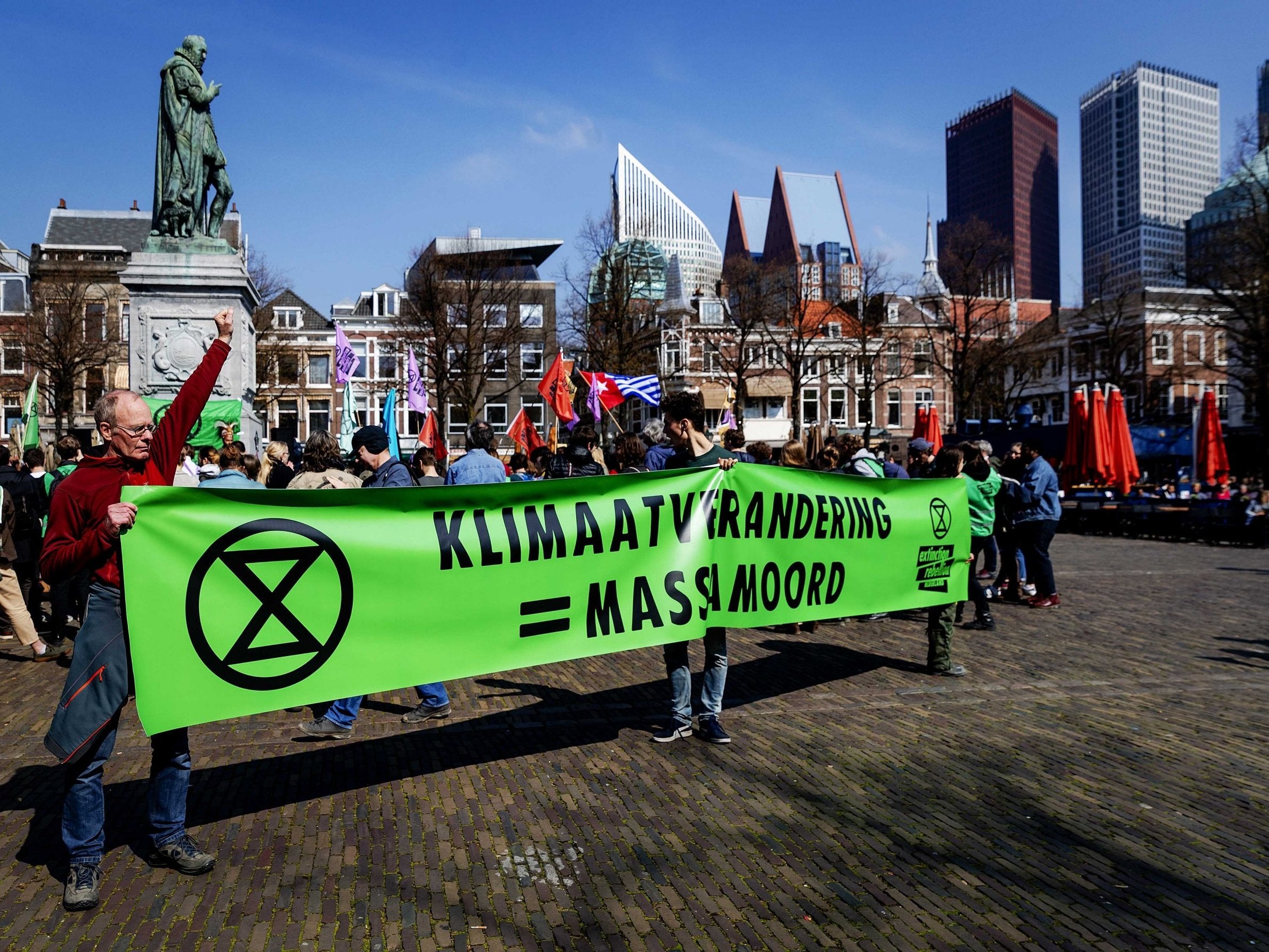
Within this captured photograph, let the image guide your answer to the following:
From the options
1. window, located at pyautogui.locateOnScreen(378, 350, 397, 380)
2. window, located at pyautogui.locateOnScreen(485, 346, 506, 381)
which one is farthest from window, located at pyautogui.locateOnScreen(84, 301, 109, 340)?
window, located at pyautogui.locateOnScreen(485, 346, 506, 381)

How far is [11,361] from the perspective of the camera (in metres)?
55.5

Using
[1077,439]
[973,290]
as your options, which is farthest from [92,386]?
[1077,439]

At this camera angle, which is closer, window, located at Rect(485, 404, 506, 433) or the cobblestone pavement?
the cobblestone pavement

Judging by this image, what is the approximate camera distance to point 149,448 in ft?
13.5

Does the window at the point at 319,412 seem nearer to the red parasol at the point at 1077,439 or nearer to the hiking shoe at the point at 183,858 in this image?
the red parasol at the point at 1077,439

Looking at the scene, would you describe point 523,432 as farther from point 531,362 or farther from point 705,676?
point 531,362

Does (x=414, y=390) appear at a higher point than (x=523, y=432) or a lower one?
higher

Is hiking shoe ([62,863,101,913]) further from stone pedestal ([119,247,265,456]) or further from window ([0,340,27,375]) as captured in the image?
window ([0,340,27,375])

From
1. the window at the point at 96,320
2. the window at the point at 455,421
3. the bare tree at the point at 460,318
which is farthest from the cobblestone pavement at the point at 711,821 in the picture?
the window at the point at 455,421

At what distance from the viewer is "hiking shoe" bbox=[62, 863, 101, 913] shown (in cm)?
388

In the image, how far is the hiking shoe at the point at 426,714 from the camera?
674 cm

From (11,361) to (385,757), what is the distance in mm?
60044

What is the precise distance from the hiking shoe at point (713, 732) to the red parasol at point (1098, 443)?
1811 cm

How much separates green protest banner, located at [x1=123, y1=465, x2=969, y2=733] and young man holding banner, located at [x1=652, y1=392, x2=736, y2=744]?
7.8 inches
